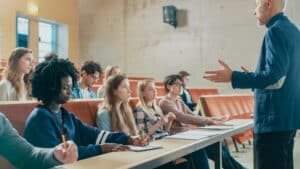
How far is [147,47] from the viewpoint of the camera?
8.90m

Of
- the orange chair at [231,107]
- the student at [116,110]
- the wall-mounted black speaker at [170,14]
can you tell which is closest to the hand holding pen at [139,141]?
the student at [116,110]

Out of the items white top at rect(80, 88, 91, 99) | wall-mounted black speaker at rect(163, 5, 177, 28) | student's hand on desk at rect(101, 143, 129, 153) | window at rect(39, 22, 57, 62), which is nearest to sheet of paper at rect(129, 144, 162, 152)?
student's hand on desk at rect(101, 143, 129, 153)

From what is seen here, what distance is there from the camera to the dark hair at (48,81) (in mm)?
1779

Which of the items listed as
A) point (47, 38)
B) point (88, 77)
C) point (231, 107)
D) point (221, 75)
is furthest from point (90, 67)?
point (47, 38)

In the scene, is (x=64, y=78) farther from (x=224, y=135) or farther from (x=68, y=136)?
(x=224, y=135)

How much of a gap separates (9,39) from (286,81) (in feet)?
22.4

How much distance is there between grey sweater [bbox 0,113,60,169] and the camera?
1.28m

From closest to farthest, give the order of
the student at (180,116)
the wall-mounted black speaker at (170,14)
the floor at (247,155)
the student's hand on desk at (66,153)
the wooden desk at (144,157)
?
1. the student's hand on desk at (66,153)
2. the wooden desk at (144,157)
3. the student at (180,116)
4. the floor at (247,155)
5. the wall-mounted black speaker at (170,14)

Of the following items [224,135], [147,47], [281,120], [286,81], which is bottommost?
[224,135]

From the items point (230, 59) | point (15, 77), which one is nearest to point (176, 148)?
point (15, 77)

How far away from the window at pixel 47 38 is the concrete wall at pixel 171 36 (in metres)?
0.65

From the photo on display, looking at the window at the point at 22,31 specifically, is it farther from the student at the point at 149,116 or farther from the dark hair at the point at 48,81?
the dark hair at the point at 48,81

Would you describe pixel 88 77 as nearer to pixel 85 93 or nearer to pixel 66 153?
pixel 85 93

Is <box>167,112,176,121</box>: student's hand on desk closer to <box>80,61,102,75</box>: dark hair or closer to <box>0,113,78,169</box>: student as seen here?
<box>80,61,102,75</box>: dark hair
